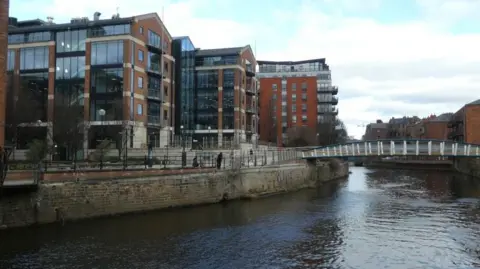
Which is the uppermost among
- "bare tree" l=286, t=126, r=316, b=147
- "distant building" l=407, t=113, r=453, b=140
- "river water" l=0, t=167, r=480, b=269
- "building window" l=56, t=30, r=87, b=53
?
"building window" l=56, t=30, r=87, b=53

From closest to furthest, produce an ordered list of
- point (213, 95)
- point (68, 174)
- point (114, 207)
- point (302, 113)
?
point (68, 174), point (114, 207), point (213, 95), point (302, 113)

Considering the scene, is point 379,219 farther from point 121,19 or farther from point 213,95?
point 213,95

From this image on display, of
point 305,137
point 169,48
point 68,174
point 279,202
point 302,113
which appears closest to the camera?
point 68,174

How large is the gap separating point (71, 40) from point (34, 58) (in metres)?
5.96

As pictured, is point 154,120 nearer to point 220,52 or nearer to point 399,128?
point 220,52

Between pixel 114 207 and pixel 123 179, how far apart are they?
1.86 metres

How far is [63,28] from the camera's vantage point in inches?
2120

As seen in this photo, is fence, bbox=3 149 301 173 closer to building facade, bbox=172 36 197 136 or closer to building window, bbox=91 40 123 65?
building window, bbox=91 40 123 65

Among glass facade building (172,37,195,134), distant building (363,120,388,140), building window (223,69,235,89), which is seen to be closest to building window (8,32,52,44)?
glass facade building (172,37,195,134)

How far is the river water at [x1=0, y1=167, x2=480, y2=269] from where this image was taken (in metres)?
17.2

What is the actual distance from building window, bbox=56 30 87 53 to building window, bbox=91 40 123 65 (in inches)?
89.8

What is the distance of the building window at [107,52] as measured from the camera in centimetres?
5034

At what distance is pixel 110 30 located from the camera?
169ft

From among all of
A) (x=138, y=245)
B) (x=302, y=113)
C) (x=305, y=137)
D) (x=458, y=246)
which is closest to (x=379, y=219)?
(x=458, y=246)
